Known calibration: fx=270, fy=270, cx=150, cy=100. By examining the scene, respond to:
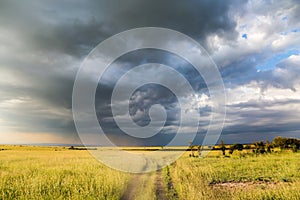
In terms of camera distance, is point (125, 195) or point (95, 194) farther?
point (125, 195)

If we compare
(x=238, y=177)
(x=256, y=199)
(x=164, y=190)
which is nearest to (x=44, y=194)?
(x=164, y=190)

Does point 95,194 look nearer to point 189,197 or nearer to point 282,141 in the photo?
point 189,197

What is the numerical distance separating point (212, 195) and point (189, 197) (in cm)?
126

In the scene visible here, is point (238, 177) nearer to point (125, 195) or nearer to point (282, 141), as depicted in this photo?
point (125, 195)

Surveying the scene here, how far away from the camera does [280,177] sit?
60.7 ft

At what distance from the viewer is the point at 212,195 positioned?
12672mm

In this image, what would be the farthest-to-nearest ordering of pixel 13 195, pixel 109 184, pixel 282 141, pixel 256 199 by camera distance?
pixel 282 141 < pixel 109 184 < pixel 13 195 < pixel 256 199

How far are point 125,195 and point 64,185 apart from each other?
12.2ft

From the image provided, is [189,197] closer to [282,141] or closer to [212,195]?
[212,195]

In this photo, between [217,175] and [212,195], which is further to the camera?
[217,175]

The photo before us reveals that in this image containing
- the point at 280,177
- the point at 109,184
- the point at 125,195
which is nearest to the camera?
the point at 125,195

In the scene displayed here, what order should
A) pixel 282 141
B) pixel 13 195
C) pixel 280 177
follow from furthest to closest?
pixel 282 141
pixel 280 177
pixel 13 195

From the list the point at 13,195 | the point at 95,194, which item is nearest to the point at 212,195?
the point at 95,194

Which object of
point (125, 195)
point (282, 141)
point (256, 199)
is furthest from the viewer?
point (282, 141)
